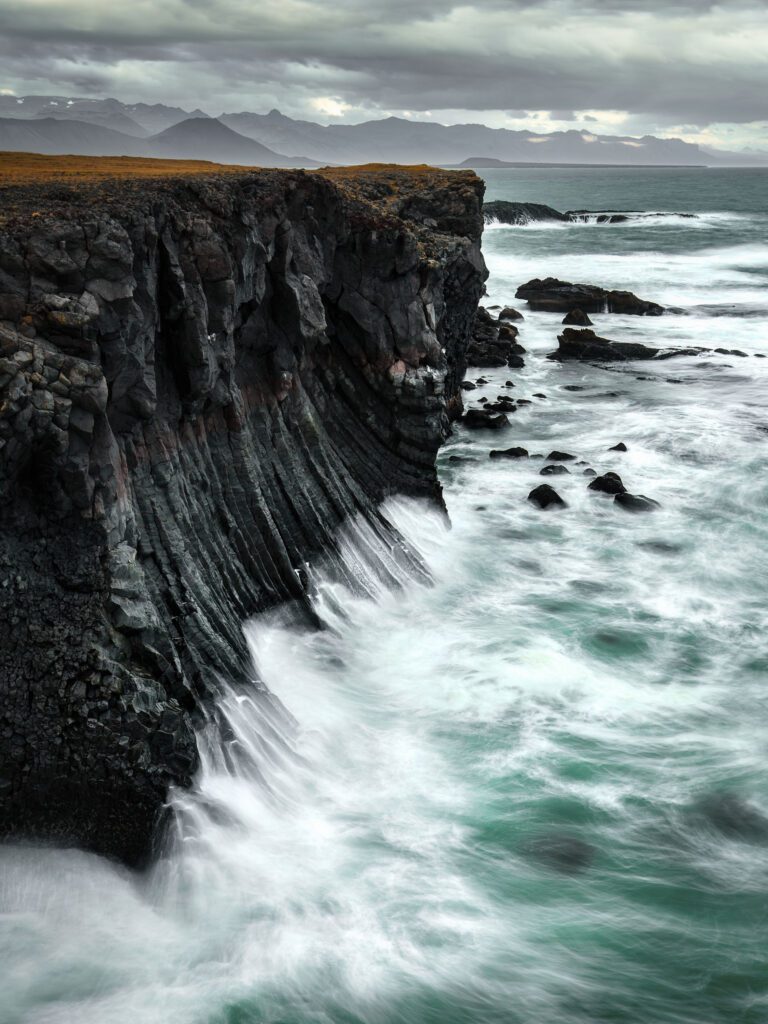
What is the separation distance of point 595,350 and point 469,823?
141 ft

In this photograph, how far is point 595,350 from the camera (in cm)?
5550

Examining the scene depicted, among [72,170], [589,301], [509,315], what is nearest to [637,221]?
[589,301]

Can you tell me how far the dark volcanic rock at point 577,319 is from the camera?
208ft

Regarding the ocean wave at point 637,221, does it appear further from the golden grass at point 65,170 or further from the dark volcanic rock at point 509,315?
the golden grass at point 65,170

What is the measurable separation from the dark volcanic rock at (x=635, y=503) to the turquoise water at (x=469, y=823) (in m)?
1.98

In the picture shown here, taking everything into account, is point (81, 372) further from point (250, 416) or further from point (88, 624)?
point (250, 416)

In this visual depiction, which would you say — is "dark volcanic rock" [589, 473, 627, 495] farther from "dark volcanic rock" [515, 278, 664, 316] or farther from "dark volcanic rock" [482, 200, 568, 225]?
"dark volcanic rock" [482, 200, 568, 225]

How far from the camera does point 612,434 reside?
1617 inches

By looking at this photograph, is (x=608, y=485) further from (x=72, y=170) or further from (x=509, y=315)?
(x=509, y=315)

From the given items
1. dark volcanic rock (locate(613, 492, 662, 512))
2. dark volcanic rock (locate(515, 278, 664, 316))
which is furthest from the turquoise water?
dark volcanic rock (locate(515, 278, 664, 316))

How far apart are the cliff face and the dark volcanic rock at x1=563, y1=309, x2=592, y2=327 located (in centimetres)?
3748

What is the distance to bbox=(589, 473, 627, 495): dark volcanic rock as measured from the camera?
109 feet

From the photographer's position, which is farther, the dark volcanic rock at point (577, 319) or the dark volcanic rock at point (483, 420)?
the dark volcanic rock at point (577, 319)

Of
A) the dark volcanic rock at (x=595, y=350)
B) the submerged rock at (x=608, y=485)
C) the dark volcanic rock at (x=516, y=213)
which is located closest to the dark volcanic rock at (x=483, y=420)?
the submerged rock at (x=608, y=485)
